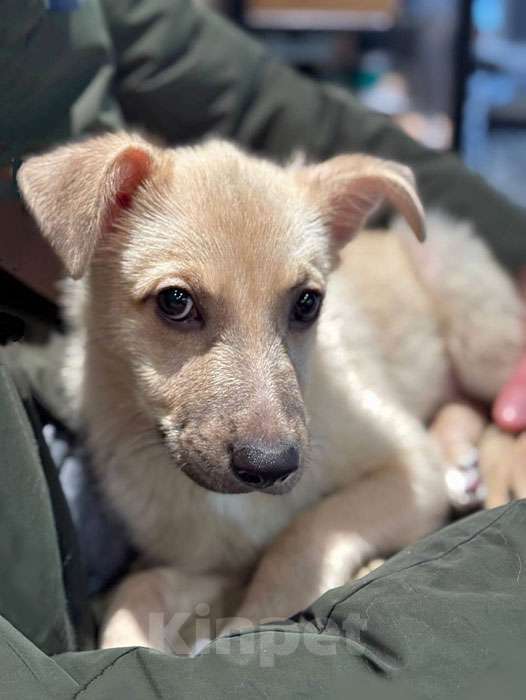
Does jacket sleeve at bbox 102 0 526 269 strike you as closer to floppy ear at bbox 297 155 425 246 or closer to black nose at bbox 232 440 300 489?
floppy ear at bbox 297 155 425 246

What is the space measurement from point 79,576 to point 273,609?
15.8 inches

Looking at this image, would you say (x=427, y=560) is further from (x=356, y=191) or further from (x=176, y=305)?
(x=356, y=191)

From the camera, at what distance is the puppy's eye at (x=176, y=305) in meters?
1.66

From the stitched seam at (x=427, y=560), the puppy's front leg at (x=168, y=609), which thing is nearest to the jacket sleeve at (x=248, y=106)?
the stitched seam at (x=427, y=560)

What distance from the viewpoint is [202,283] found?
5.37 ft

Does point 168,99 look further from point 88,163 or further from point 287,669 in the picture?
point 287,669

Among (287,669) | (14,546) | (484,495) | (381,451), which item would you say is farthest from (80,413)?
(484,495)

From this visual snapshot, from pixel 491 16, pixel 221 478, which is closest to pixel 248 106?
pixel 221 478

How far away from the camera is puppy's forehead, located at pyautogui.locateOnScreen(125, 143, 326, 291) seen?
1.65 meters

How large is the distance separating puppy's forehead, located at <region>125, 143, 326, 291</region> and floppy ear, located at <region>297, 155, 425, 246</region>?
115mm

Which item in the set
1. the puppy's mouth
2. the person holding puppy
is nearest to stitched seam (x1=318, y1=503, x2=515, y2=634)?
the puppy's mouth

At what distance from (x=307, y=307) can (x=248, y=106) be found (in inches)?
52.3

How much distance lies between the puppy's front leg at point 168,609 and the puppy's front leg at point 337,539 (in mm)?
113

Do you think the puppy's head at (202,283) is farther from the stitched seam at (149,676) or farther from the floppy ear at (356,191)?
the stitched seam at (149,676)
